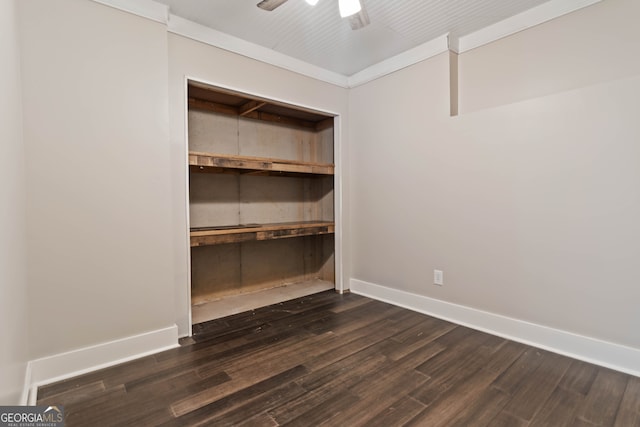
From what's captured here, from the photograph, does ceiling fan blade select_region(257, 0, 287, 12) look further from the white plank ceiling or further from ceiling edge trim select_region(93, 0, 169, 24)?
ceiling edge trim select_region(93, 0, 169, 24)

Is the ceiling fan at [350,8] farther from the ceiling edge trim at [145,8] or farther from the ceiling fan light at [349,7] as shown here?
the ceiling edge trim at [145,8]

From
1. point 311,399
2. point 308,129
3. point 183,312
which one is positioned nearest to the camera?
point 311,399

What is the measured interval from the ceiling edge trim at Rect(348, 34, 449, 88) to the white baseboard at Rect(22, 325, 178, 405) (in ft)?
9.50

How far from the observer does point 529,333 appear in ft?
7.04

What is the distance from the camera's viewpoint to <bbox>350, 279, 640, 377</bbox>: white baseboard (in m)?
1.80

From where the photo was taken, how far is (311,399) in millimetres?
1561

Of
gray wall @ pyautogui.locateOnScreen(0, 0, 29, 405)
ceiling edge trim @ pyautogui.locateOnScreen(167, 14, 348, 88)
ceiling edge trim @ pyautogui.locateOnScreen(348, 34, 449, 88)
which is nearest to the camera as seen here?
gray wall @ pyautogui.locateOnScreen(0, 0, 29, 405)

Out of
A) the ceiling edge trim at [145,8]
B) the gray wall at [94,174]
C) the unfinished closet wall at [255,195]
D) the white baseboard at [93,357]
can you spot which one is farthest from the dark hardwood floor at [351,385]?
the ceiling edge trim at [145,8]

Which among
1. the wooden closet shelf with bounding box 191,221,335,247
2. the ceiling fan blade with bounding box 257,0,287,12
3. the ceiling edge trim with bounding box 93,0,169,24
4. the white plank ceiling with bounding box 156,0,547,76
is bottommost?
the wooden closet shelf with bounding box 191,221,335,247

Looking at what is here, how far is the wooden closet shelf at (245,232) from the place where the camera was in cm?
241

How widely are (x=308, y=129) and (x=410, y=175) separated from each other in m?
1.61

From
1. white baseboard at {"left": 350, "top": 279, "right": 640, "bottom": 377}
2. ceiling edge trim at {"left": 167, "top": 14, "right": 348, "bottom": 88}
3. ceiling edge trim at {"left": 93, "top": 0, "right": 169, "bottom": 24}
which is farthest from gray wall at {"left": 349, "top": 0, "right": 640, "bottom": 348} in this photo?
ceiling edge trim at {"left": 93, "top": 0, "right": 169, "bottom": 24}

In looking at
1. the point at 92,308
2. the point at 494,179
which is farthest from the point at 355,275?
the point at 92,308

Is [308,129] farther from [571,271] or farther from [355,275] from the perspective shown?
[571,271]
